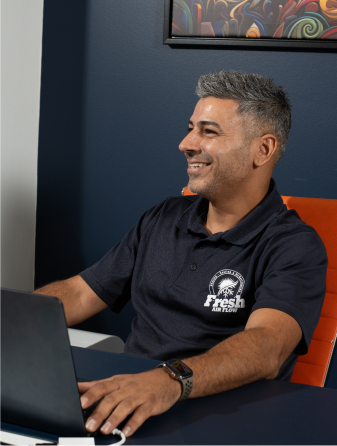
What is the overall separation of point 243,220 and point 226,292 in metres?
0.21

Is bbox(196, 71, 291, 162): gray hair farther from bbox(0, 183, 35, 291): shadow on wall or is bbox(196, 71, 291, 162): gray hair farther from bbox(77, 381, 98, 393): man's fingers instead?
bbox(0, 183, 35, 291): shadow on wall

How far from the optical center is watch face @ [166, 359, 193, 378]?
774mm

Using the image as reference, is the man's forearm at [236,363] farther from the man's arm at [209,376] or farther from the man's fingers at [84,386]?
the man's fingers at [84,386]

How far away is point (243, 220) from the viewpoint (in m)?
1.26

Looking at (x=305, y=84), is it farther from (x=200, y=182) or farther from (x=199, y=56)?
(x=200, y=182)

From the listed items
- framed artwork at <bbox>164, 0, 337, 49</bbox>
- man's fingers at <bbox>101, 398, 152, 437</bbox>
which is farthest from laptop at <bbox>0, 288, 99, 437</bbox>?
framed artwork at <bbox>164, 0, 337, 49</bbox>

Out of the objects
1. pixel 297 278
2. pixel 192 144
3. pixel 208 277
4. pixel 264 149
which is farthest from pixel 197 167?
pixel 297 278

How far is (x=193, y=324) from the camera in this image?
1.19 metres

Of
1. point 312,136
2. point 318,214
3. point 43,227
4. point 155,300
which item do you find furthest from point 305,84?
point 43,227

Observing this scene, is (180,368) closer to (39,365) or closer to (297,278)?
(39,365)

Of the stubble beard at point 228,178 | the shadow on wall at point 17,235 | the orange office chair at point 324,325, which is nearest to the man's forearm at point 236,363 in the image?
the orange office chair at point 324,325

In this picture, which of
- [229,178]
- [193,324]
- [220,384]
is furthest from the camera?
[229,178]

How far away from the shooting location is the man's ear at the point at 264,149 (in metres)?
1.34

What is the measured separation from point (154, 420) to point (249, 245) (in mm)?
598
